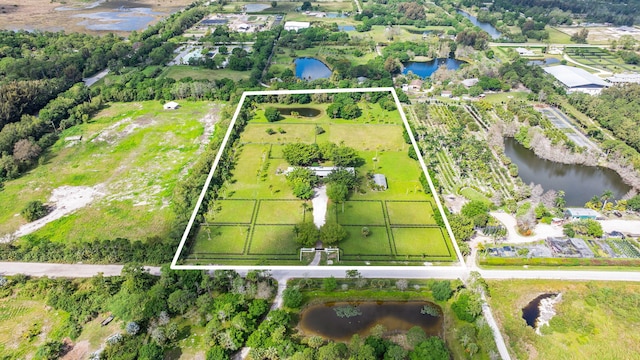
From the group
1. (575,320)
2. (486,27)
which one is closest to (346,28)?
(486,27)

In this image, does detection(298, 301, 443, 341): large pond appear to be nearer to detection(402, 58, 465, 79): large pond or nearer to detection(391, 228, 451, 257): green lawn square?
detection(391, 228, 451, 257): green lawn square

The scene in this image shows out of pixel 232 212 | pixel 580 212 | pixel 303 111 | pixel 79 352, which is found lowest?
pixel 79 352

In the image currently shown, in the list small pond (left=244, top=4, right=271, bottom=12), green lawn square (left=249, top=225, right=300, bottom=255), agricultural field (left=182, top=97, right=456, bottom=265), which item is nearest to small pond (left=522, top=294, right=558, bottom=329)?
agricultural field (left=182, top=97, right=456, bottom=265)

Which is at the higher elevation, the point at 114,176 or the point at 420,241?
the point at 114,176

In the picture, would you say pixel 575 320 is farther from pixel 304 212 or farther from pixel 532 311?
pixel 304 212

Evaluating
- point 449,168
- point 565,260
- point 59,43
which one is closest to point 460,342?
point 565,260

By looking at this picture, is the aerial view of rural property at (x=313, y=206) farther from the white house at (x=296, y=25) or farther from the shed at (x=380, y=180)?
the white house at (x=296, y=25)

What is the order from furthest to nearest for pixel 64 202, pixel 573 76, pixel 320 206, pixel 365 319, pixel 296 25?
pixel 296 25, pixel 573 76, pixel 64 202, pixel 320 206, pixel 365 319
